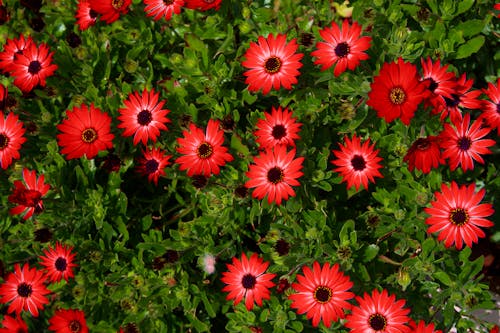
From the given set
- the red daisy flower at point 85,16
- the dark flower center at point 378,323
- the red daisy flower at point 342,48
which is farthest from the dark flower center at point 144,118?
the dark flower center at point 378,323

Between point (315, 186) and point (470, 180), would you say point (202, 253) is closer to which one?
point (315, 186)

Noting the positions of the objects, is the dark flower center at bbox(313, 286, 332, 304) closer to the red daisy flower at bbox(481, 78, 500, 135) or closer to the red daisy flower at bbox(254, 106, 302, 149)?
the red daisy flower at bbox(254, 106, 302, 149)

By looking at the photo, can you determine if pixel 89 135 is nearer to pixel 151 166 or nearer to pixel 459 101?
pixel 151 166

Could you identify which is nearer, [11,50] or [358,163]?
[358,163]

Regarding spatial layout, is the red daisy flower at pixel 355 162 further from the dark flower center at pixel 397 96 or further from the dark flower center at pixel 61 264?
the dark flower center at pixel 61 264

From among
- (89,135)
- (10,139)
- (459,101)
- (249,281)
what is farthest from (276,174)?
(10,139)

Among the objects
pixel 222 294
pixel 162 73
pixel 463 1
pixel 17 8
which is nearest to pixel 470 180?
pixel 463 1
